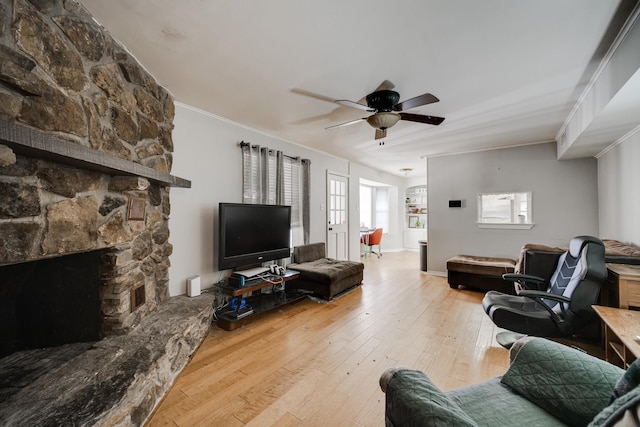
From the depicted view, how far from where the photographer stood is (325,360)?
2.24 m

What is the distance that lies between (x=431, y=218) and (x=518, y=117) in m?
2.49

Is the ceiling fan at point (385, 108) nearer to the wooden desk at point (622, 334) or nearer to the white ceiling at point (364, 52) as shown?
the white ceiling at point (364, 52)

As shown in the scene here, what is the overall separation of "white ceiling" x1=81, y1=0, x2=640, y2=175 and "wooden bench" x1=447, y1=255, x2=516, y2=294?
2037 millimetres

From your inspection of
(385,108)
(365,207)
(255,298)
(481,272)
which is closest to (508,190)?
(481,272)

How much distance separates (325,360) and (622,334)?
78.2 inches

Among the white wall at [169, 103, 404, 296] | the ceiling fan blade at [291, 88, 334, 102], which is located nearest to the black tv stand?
the white wall at [169, 103, 404, 296]

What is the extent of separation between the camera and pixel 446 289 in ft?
14.2

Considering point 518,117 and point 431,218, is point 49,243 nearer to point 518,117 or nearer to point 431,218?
point 518,117

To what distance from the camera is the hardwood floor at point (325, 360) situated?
166 centimetres

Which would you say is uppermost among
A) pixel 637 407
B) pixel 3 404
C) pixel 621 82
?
pixel 621 82

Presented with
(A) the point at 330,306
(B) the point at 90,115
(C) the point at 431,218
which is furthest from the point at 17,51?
(C) the point at 431,218

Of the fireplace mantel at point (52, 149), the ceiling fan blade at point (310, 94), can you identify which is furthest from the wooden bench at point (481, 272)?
the fireplace mantel at point (52, 149)

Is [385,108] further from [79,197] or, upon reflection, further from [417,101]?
[79,197]

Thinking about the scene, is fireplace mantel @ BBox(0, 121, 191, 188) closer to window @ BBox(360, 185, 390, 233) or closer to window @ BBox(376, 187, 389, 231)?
window @ BBox(360, 185, 390, 233)
